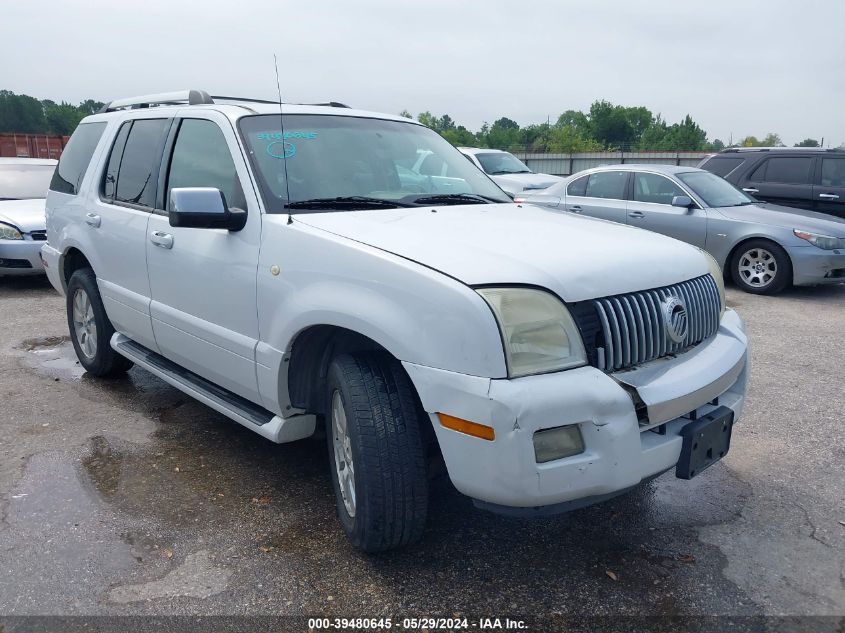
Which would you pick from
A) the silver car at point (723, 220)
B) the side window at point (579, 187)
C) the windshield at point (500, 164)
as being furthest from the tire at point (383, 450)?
the windshield at point (500, 164)

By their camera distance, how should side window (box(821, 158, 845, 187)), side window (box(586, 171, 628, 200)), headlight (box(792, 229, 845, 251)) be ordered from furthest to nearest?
side window (box(821, 158, 845, 187)), side window (box(586, 171, 628, 200)), headlight (box(792, 229, 845, 251))

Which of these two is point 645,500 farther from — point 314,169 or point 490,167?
point 490,167

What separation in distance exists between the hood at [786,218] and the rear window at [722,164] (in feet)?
6.21

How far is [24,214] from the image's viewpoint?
914 cm

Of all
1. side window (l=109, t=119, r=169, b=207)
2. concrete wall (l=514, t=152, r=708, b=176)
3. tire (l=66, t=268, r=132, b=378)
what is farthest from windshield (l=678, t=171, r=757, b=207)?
concrete wall (l=514, t=152, r=708, b=176)

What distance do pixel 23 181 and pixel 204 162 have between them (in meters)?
7.86

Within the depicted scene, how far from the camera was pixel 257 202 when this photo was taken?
333 cm

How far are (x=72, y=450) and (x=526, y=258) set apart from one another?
289 cm

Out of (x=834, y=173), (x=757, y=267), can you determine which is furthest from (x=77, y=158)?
(x=834, y=173)

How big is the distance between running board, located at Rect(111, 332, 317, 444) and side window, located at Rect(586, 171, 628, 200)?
7.17 metres

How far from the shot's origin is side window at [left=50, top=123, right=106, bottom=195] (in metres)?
5.10

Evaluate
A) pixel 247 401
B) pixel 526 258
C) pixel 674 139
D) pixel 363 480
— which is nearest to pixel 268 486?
pixel 247 401

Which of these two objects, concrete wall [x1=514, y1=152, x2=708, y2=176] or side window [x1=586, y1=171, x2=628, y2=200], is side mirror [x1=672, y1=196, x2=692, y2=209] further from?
concrete wall [x1=514, y1=152, x2=708, y2=176]

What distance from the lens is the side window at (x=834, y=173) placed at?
10.5m
